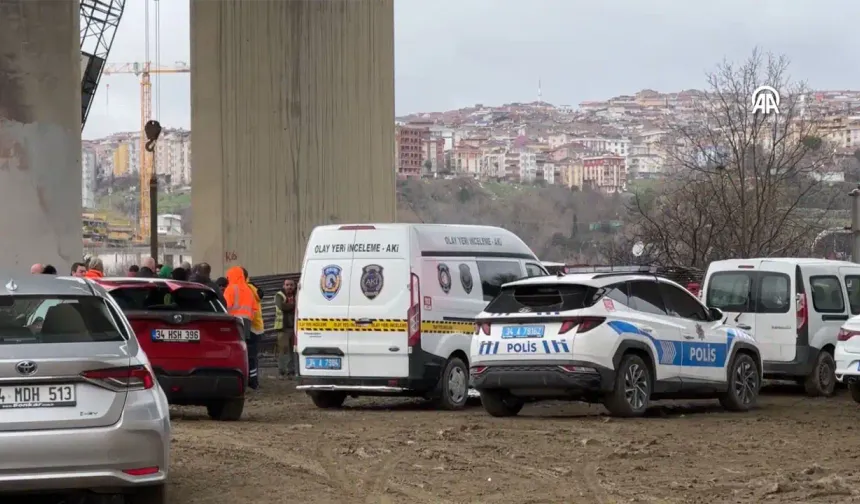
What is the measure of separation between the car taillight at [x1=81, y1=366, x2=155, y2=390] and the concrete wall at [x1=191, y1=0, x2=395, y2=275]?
742 inches

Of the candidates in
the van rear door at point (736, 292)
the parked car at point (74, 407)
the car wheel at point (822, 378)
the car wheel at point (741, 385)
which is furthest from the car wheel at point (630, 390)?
the parked car at point (74, 407)

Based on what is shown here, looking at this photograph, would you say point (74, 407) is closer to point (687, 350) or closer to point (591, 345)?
point (591, 345)

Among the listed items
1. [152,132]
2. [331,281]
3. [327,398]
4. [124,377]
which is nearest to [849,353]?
[331,281]

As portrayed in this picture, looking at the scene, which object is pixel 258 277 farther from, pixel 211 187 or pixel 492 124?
pixel 492 124

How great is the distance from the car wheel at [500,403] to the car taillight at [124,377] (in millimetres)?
8141

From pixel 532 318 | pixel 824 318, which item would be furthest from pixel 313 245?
pixel 824 318

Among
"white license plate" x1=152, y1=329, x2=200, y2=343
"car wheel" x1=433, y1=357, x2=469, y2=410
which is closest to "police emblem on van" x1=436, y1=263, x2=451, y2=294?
"car wheel" x1=433, y1=357, x2=469, y2=410

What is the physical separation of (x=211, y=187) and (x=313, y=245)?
29.8ft

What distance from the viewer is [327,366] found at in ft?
59.8

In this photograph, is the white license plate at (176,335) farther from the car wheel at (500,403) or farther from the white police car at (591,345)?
the car wheel at (500,403)

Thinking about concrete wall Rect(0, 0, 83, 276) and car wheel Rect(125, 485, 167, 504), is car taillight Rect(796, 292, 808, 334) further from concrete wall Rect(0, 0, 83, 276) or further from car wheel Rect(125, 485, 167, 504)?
car wheel Rect(125, 485, 167, 504)

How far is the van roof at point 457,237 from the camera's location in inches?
716

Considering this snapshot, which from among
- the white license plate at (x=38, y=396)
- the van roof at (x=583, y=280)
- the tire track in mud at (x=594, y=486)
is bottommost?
the tire track in mud at (x=594, y=486)

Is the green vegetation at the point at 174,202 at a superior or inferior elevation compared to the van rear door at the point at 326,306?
superior
